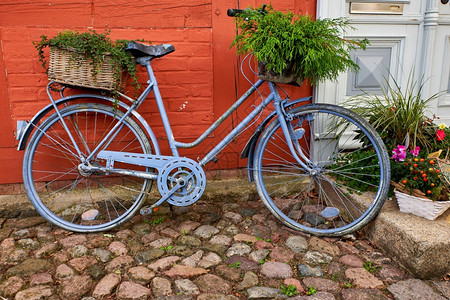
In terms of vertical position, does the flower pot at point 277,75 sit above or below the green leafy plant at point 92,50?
below

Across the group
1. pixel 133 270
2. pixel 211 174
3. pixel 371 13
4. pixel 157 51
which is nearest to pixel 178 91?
pixel 157 51

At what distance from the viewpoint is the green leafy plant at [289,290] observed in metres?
1.98

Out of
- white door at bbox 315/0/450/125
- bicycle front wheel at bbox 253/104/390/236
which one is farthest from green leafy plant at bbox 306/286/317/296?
white door at bbox 315/0/450/125

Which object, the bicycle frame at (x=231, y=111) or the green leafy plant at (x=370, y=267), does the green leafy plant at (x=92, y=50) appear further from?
the green leafy plant at (x=370, y=267)

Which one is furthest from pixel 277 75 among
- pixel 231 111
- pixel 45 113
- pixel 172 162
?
pixel 45 113

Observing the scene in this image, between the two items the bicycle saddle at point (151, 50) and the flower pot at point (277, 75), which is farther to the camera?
the bicycle saddle at point (151, 50)

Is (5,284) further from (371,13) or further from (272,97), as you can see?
(371,13)

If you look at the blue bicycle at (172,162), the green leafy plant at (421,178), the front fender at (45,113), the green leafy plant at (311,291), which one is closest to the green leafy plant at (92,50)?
the blue bicycle at (172,162)

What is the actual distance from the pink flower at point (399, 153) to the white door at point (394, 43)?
0.72 metres

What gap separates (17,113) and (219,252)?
1.89m

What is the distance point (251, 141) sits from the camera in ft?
8.97

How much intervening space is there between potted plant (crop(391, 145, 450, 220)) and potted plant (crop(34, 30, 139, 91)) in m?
2.05

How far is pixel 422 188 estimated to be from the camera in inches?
95.7

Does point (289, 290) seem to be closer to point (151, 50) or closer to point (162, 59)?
point (151, 50)
